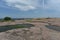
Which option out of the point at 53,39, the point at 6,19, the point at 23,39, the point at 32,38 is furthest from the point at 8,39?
the point at 6,19

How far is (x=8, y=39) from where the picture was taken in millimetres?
18422

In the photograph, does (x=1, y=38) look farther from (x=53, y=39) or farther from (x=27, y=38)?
(x=53, y=39)

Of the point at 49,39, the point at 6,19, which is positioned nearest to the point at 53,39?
the point at 49,39

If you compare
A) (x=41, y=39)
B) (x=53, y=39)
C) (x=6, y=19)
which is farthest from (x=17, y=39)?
(x=6, y=19)

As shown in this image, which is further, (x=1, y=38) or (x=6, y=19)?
(x=6, y=19)

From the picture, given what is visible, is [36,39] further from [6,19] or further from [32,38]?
[6,19]

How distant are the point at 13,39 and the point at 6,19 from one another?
149 feet

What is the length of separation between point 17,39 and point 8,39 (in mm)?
1247

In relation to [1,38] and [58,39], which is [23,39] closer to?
[1,38]

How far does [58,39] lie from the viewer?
19484 millimetres

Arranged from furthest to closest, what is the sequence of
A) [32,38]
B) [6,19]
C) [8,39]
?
[6,19] → [32,38] → [8,39]

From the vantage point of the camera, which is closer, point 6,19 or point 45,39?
point 45,39

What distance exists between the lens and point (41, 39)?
19422 millimetres

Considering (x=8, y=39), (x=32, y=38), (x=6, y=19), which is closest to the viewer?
(x=8, y=39)
